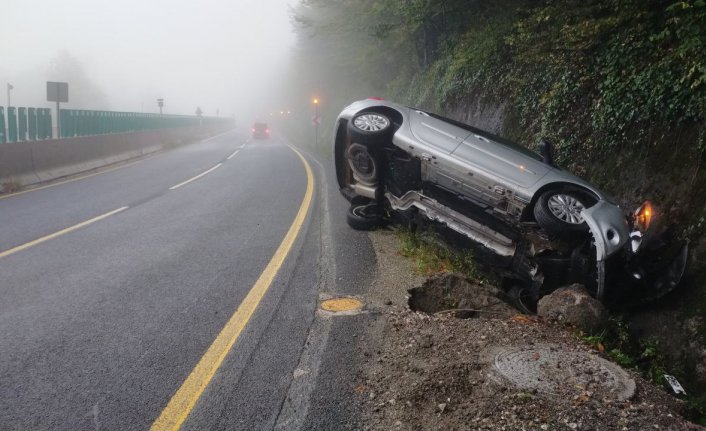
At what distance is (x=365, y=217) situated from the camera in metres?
8.01

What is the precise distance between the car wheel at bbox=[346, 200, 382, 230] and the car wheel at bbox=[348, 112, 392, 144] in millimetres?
1414

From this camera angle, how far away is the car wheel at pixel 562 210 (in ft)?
15.8

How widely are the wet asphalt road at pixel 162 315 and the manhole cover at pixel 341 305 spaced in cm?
16

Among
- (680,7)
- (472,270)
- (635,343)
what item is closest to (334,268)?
(472,270)

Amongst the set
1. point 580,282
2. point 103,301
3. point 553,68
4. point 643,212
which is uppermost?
point 553,68

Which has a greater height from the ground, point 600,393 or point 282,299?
point 600,393

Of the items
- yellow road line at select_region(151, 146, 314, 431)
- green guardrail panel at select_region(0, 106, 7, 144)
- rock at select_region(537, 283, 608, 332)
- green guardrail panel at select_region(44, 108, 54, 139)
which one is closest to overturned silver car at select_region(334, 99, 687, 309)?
rock at select_region(537, 283, 608, 332)

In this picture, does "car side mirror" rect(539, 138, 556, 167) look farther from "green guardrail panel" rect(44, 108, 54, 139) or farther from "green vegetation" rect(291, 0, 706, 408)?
"green guardrail panel" rect(44, 108, 54, 139)

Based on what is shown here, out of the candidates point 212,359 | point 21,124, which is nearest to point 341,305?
point 212,359

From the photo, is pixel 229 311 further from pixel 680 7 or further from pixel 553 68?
pixel 553 68

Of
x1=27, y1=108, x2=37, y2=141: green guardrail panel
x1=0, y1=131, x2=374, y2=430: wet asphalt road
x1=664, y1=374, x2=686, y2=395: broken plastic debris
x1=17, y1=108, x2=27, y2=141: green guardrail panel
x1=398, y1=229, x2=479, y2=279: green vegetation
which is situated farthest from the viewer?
x1=27, y1=108, x2=37, y2=141: green guardrail panel

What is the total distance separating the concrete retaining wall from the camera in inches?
516

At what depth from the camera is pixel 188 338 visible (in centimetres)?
417

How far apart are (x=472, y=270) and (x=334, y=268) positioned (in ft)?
5.20
